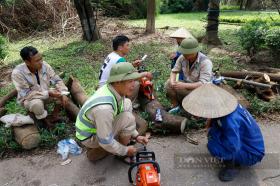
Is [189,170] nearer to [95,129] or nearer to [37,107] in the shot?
[95,129]

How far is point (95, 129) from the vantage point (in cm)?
325

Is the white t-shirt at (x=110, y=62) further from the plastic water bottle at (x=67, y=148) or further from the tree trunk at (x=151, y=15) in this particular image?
the tree trunk at (x=151, y=15)

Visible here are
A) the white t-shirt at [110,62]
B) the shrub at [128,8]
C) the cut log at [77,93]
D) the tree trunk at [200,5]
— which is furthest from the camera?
the tree trunk at [200,5]

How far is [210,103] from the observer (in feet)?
9.95

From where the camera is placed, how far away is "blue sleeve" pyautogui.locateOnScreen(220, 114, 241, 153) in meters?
3.01

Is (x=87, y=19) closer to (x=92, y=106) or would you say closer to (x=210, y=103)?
(x=92, y=106)

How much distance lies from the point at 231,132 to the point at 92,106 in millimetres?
1477

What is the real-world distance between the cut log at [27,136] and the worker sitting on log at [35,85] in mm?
269

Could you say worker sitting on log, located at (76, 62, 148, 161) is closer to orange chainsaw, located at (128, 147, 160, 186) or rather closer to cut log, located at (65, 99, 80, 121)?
orange chainsaw, located at (128, 147, 160, 186)

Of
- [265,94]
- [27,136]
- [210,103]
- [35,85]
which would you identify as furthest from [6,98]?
[265,94]

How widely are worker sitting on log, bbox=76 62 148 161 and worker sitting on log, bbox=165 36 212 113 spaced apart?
3.99 feet

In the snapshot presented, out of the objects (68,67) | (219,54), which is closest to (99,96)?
(68,67)

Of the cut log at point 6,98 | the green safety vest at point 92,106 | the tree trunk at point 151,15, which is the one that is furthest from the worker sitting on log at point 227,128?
the tree trunk at point 151,15

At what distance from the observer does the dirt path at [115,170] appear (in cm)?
331
